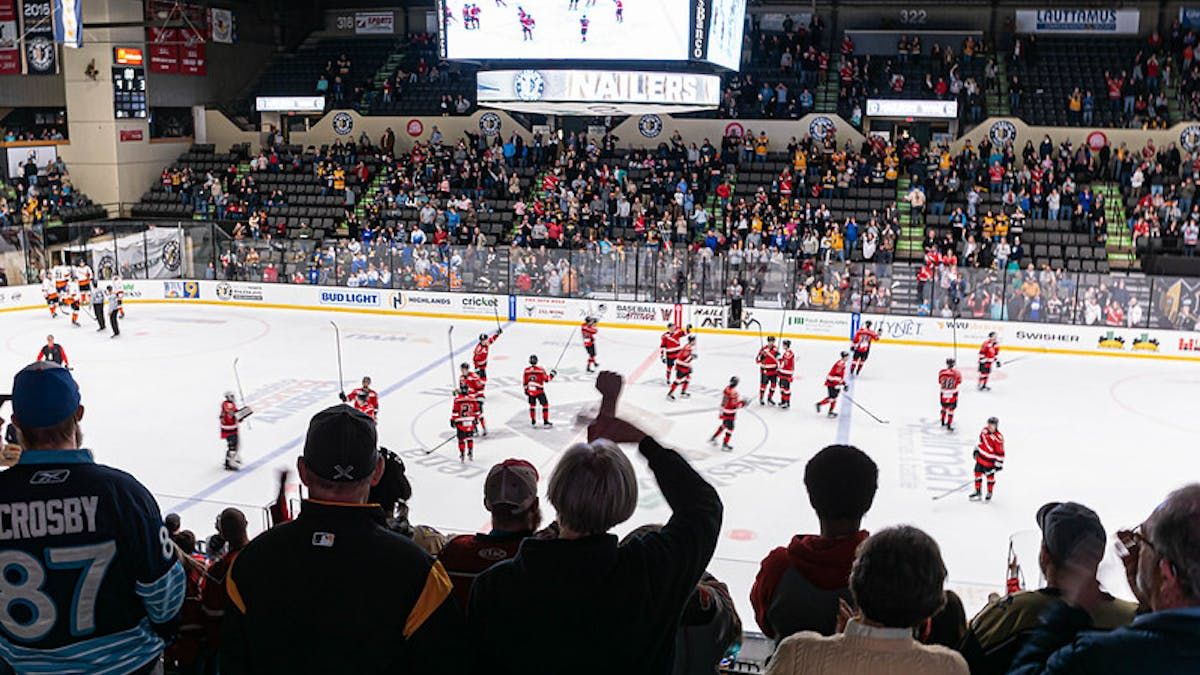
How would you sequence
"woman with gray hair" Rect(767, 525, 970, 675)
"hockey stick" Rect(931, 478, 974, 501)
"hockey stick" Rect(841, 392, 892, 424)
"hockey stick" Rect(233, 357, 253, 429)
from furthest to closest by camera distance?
"hockey stick" Rect(841, 392, 892, 424)
"hockey stick" Rect(233, 357, 253, 429)
"hockey stick" Rect(931, 478, 974, 501)
"woman with gray hair" Rect(767, 525, 970, 675)

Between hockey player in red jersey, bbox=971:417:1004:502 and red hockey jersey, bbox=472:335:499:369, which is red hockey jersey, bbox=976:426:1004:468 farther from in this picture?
red hockey jersey, bbox=472:335:499:369

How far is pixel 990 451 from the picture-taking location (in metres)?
12.1

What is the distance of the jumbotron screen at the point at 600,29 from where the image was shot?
1518 centimetres

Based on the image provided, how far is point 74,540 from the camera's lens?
275 centimetres

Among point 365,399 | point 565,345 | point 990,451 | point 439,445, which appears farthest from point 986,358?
point 365,399

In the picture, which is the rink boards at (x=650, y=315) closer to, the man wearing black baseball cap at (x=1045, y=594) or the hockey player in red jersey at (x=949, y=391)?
the hockey player in red jersey at (x=949, y=391)

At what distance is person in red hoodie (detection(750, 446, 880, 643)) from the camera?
10.1ft

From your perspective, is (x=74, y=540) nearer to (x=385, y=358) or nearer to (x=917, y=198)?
(x=385, y=358)

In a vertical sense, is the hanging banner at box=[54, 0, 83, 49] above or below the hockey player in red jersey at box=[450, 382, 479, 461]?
above

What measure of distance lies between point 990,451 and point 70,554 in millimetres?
10942

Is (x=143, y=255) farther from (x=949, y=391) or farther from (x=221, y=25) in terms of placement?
(x=949, y=391)

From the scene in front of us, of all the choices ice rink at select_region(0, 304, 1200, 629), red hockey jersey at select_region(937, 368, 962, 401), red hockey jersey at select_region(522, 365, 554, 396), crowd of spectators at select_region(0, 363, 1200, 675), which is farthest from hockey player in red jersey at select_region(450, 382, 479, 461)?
crowd of spectators at select_region(0, 363, 1200, 675)

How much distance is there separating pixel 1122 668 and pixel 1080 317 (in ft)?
68.4

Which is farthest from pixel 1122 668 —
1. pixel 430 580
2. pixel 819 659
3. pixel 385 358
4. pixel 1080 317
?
pixel 1080 317
